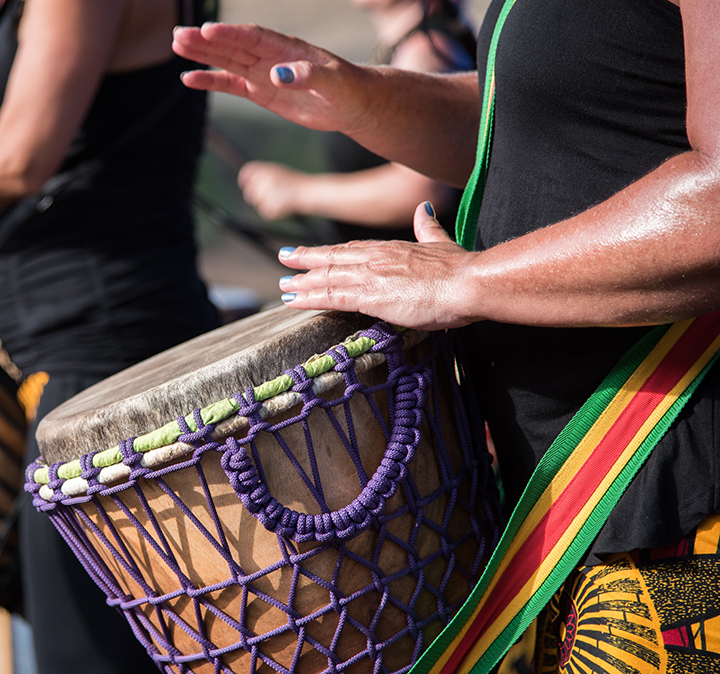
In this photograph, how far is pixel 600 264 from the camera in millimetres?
676

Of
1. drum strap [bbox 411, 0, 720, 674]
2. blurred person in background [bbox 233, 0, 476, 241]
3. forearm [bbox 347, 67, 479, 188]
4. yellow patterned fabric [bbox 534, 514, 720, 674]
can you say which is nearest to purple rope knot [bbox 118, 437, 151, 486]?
drum strap [bbox 411, 0, 720, 674]

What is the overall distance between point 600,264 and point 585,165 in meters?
0.19

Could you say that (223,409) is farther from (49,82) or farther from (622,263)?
(49,82)

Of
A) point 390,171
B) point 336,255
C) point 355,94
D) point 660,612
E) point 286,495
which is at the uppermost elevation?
point 355,94

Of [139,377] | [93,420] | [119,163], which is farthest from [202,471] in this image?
[119,163]

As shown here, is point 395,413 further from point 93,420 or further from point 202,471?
point 93,420

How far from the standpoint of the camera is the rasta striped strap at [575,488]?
0.79 metres

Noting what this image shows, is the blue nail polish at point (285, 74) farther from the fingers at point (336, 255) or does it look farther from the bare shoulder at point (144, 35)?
the bare shoulder at point (144, 35)

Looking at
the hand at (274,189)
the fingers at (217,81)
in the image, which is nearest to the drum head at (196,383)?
the fingers at (217,81)

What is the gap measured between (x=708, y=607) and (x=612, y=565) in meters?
0.10

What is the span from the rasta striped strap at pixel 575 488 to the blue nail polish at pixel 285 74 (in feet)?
1.94

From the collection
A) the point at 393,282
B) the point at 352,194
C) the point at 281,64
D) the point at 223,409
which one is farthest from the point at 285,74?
the point at 352,194

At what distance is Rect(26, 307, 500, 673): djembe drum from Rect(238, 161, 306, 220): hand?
1378 mm

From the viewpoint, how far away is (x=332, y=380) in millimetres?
791
